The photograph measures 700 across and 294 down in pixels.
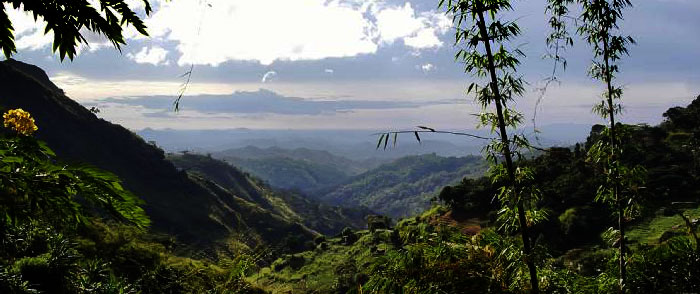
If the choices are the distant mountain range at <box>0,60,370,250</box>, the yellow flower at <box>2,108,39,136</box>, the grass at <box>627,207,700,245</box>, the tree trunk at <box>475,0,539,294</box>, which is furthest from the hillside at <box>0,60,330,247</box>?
the tree trunk at <box>475,0,539,294</box>

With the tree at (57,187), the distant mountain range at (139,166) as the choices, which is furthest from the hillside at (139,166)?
the tree at (57,187)

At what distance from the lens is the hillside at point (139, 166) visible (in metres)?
147

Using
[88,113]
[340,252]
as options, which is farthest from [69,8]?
[88,113]

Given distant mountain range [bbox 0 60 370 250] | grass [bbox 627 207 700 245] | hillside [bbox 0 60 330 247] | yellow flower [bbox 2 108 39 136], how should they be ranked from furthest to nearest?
hillside [bbox 0 60 330 247], distant mountain range [bbox 0 60 370 250], grass [bbox 627 207 700 245], yellow flower [bbox 2 108 39 136]

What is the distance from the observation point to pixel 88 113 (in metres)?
171

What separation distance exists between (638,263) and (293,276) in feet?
326

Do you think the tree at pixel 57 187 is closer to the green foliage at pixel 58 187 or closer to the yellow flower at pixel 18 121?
the green foliage at pixel 58 187

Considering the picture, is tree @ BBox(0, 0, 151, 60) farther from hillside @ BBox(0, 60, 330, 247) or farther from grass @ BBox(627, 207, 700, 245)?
hillside @ BBox(0, 60, 330, 247)

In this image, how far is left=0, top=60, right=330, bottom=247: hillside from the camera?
5802 inches

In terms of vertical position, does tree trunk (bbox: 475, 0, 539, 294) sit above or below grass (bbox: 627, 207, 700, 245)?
above

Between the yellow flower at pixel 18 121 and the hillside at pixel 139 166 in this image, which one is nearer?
the yellow flower at pixel 18 121

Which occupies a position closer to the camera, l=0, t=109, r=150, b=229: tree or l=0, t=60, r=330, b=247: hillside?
l=0, t=109, r=150, b=229: tree

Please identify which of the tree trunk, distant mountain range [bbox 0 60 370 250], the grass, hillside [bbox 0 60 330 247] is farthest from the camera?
hillside [bbox 0 60 330 247]

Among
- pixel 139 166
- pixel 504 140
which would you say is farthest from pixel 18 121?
pixel 139 166
